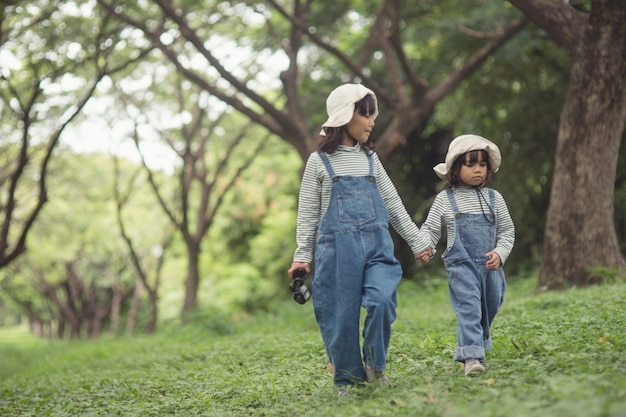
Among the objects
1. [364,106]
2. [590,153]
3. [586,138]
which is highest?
[586,138]

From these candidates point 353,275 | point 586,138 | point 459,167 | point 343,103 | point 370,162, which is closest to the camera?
point 353,275

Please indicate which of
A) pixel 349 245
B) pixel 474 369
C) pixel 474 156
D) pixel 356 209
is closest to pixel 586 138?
pixel 474 156

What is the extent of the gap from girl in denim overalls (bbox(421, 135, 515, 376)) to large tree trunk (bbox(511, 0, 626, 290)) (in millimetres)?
4529

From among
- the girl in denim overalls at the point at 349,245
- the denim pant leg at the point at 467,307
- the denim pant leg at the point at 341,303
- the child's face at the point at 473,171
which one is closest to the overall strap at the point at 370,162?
the girl in denim overalls at the point at 349,245

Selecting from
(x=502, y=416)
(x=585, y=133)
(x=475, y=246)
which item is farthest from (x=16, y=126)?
(x=502, y=416)

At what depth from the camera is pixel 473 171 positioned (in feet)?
17.0

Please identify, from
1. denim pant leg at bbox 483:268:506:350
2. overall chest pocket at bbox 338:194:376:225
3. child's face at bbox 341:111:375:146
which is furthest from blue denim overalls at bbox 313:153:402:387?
denim pant leg at bbox 483:268:506:350

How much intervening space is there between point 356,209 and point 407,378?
1.22 m

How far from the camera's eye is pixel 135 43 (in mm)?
16844

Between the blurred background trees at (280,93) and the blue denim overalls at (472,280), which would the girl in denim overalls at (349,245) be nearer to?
the blue denim overalls at (472,280)

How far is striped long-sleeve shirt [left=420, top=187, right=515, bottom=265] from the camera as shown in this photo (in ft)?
17.0

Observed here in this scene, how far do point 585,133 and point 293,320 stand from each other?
5.83 meters

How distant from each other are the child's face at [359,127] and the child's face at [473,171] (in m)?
0.76

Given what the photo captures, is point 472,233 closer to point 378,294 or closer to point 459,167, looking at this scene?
point 459,167
